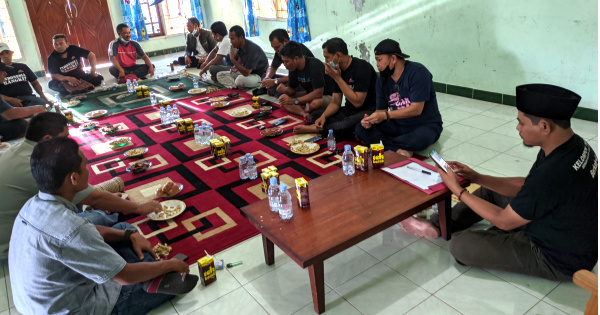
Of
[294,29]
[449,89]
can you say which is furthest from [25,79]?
[449,89]

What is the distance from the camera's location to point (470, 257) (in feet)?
7.88

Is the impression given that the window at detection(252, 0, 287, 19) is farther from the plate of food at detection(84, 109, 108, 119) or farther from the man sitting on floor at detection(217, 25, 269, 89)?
the plate of food at detection(84, 109, 108, 119)

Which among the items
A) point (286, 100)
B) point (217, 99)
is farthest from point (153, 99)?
point (286, 100)

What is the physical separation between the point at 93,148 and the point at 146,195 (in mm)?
1587

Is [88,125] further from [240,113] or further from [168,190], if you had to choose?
[168,190]

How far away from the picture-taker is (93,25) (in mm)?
10023

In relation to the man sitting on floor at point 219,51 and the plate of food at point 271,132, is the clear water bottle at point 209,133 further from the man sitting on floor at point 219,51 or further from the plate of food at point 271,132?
the man sitting on floor at point 219,51

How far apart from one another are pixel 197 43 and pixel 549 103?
7.22 m

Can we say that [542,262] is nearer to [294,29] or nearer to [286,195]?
[286,195]

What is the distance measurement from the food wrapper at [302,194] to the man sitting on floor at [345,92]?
1.90m

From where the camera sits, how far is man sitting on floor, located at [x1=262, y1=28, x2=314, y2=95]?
534 cm

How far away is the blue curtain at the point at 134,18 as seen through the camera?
393 inches

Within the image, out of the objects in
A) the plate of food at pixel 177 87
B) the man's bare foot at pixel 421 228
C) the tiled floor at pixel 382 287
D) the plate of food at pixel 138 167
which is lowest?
the tiled floor at pixel 382 287

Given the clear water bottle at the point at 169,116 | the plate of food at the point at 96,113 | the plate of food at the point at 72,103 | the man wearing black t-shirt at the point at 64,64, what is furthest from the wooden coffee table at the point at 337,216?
the man wearing black t-shirt at the point at 64,64
